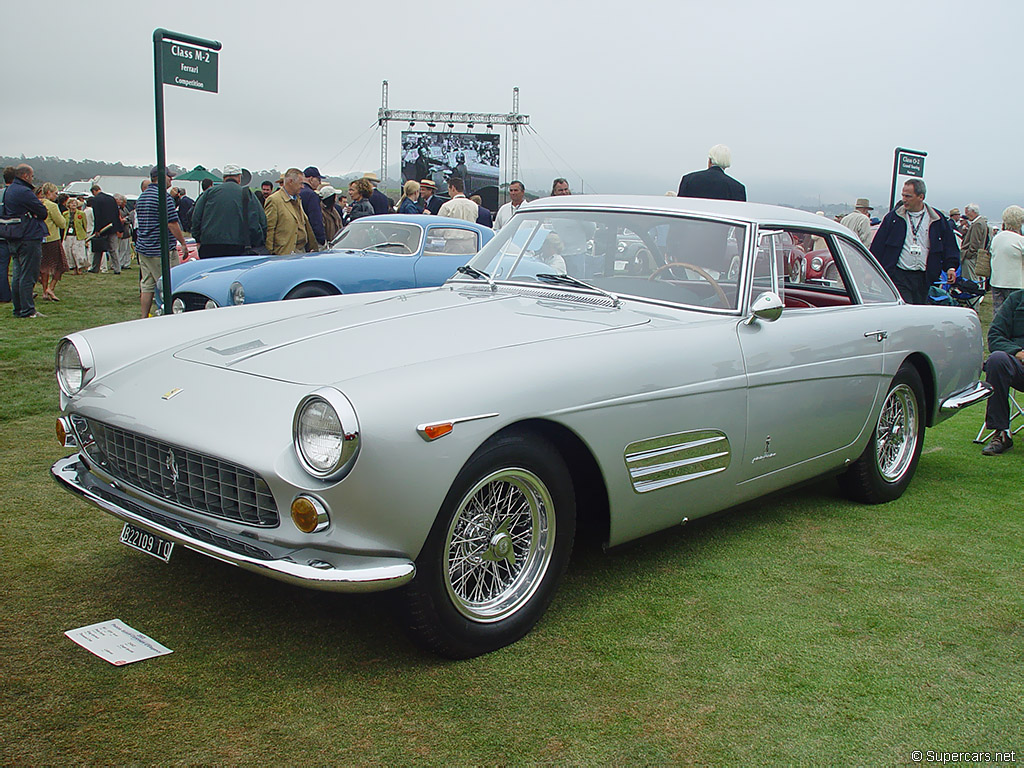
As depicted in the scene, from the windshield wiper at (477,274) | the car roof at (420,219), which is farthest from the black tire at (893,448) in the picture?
the car roof at (420,219)

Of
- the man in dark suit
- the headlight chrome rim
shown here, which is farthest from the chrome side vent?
the man in dark suit

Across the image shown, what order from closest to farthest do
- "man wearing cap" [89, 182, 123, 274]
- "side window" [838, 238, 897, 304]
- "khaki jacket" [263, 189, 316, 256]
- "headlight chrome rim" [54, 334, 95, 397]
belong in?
1. "headlight chrome rim" [54, 334, 95, 397]
2. "side window" [838, 238, 897, 304]
3. "khaki jacket" [263, 189, 316, 256]
4. "man wearing cap" [89, 182, 123, 274]

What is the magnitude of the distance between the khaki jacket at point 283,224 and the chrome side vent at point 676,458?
687cm

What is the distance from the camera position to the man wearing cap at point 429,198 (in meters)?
12.3

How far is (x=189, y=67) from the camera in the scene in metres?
6.22

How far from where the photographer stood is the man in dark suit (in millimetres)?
7113

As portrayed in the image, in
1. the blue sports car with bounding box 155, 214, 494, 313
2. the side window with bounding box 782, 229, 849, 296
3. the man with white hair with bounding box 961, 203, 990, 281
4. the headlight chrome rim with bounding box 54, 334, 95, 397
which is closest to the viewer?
the headlight chrome rim with bounding box 54, 334, 95, 397

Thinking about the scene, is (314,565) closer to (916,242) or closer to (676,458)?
(676,458)

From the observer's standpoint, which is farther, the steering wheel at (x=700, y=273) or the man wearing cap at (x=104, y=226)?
the man wearing cap at (x=104, y=226)

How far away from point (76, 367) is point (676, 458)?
2.26m

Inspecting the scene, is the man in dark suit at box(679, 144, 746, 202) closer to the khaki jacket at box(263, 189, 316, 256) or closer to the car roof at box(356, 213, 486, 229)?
the car roof at box(356, 213, 486, 229)

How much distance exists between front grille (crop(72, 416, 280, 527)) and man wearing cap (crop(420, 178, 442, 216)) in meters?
9.42

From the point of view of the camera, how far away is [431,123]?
34812 mm

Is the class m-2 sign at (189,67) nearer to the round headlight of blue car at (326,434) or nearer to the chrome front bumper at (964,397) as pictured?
the round headlight of blue car at (326,434)
